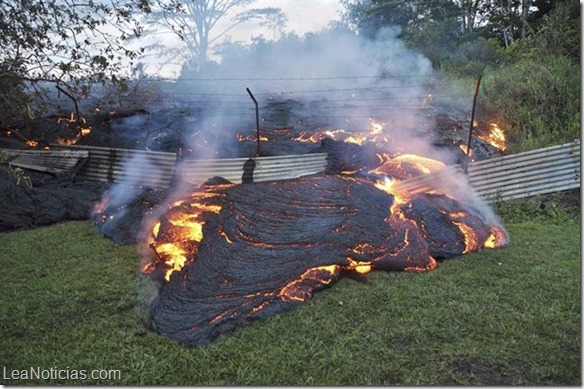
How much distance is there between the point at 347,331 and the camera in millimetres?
4281

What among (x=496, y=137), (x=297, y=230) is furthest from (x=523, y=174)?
(x=297, y=230)

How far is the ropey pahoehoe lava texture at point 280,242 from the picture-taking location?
187 inches

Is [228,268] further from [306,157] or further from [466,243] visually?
[306,157]

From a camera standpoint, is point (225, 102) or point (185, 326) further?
point (225, 102)

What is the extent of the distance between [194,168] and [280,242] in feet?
14.5

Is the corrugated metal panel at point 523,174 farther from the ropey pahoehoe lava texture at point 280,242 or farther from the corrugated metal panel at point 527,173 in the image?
the ropey pahoehoe lava texture at point 280,242

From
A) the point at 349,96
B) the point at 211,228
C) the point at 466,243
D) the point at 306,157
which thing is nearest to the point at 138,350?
the point at 211,228

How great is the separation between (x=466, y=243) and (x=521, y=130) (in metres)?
6.09

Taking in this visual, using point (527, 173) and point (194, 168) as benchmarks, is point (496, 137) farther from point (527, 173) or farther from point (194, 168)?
point (194, 168)

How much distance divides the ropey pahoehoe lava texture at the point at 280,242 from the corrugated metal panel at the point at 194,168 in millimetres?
1985

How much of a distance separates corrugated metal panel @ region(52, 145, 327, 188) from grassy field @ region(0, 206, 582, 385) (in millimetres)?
3858

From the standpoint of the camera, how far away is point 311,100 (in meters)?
14.1

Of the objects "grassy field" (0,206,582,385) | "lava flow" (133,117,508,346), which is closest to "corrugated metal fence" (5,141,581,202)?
"lava flow" (133,117,508,346)

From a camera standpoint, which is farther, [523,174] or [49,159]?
[49,159]
